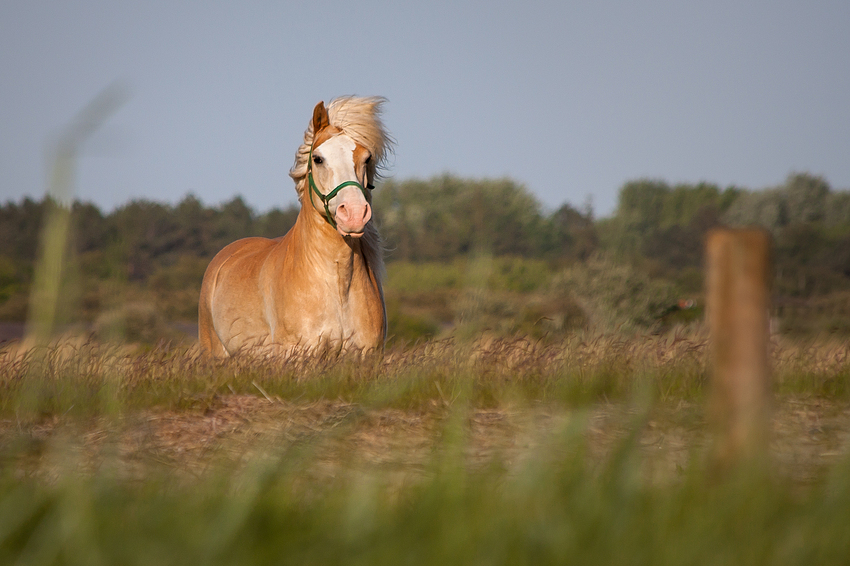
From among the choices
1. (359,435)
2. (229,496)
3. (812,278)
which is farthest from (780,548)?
(812,278)

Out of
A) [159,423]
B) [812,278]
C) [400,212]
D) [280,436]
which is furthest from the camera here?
[400,212]

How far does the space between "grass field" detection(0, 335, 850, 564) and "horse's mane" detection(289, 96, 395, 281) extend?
1.57 meters

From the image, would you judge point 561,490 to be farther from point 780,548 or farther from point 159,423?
point 159,423

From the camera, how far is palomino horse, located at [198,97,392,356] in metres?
6.13

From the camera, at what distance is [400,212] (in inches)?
3194

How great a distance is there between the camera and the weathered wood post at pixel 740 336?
2.60 meters

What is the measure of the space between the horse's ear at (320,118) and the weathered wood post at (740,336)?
4.45 m

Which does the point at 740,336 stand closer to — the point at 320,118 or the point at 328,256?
the point at 328,256

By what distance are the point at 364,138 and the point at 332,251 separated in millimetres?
1010

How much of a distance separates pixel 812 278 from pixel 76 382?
51389mm

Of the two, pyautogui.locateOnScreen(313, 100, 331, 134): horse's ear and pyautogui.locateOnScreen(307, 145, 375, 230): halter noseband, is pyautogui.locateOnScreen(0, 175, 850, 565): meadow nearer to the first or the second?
pyautogui.locateOnScreen(307, 145, 375, 230): halter noseband

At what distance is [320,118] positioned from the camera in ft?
21.5

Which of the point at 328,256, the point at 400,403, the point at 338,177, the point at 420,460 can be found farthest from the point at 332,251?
the point at 420,460

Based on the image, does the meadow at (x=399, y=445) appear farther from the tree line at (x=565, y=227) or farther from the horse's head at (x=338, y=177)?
the tree line at (x=565, y=227)
